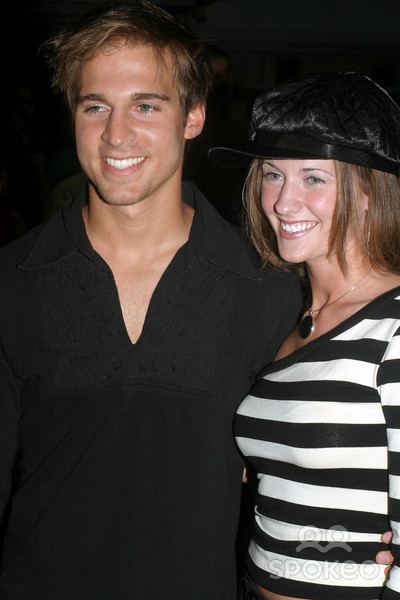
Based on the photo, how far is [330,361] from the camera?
185 centimetres

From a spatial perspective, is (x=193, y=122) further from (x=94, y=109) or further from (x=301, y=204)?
(x=301, y=204)

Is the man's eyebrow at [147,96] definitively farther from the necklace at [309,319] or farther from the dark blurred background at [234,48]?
the dark blurred background at [234,48]

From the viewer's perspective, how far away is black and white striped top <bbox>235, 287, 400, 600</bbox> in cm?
175

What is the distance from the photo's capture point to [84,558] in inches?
80.2

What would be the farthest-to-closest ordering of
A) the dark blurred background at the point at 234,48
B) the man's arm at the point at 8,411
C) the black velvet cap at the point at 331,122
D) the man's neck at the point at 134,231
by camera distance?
the dark blurred background at the point at 234,48
the man's neck at the point at 134,231
the man's arm at the point at 8,411
the black velvet cap at the point at 331,122

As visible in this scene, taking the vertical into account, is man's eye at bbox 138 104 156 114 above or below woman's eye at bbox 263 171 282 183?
above

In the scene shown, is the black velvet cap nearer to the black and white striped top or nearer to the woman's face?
the woman's face

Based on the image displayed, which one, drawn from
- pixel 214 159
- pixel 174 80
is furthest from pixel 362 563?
pixel 174 80

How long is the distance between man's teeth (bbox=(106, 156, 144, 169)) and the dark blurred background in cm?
342

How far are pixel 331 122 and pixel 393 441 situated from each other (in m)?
0.74

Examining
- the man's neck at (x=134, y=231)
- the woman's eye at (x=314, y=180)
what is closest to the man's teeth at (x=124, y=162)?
the man's neck at (x=134, y=231)

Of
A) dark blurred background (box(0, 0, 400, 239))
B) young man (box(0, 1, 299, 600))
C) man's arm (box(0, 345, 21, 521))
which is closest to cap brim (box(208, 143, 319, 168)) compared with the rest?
young man (box(0, 1, 299, 600))

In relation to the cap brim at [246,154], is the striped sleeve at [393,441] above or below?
below

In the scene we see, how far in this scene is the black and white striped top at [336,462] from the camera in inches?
68.9
